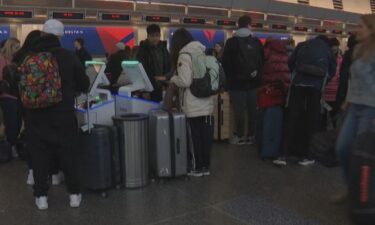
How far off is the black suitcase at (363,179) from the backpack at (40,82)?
7.75ft

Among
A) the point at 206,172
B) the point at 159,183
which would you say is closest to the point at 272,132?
the point at 206,172

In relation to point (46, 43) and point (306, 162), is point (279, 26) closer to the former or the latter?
point (306, 162)

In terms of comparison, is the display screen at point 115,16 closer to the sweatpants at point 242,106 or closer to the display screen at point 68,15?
the display screen at point 68,15

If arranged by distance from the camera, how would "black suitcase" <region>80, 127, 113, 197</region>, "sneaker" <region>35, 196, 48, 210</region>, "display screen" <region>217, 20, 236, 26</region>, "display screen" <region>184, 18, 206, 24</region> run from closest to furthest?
1. "sneaker" <region>35, 196, 48, 210</region>
2. "black suitcase" <region>80, 127, 113, 197</region>
3. "display screen" <region>184, 18, 206, 24</region>
4. "display screen" <region>217, 20, 236, 26</region>

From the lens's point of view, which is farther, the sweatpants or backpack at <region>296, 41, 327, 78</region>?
the sweatpants

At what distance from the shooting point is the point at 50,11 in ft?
26.5

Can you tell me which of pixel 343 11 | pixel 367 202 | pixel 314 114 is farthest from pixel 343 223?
pixel 343 11

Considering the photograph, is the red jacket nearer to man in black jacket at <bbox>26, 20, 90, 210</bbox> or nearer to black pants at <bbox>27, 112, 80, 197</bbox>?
man in black jacket at <bbox>26, 20, 90, 210</bbox>

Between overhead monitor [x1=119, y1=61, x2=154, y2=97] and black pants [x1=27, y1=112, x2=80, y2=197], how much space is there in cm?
107

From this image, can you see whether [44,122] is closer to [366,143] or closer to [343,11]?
[366,143]

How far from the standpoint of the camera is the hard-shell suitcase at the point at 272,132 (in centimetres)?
537

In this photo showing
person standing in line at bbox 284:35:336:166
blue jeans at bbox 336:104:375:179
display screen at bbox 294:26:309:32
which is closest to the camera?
blue jeans at bbox 336:104:375:179

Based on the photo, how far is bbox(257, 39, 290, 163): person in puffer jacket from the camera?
533 centimetres

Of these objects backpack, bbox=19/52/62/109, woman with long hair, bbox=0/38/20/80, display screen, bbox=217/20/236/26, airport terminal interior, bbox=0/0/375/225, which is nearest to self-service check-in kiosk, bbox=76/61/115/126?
airport terminal interior, bbox=0/0/375/225
